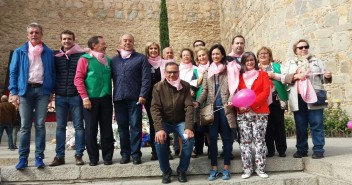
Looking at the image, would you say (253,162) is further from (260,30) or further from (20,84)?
(260,30)

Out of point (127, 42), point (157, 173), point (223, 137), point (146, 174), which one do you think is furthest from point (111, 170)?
point (127, 42)

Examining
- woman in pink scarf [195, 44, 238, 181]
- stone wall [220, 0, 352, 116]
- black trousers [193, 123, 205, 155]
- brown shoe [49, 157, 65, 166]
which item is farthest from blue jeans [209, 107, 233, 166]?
stone wall [220, 0, 352, 116]

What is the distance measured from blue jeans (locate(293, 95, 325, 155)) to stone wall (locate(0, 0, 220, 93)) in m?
11.5

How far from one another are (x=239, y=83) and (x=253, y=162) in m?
1.07

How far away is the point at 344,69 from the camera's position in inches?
285

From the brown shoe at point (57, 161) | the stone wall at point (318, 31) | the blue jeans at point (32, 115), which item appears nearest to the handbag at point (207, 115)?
the brown shoe at point (57, 161)

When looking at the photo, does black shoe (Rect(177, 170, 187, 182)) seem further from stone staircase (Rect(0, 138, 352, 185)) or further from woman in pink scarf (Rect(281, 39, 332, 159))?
woman in pink scarf (Rect(281, 39, 332, 159))

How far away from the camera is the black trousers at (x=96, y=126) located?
171 inches

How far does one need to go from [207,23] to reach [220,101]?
40.7 ft

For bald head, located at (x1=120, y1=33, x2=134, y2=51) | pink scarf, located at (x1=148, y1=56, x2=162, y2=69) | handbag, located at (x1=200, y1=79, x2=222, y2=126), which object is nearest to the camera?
handbag, located at (x1=200, y1=79, x2=222, y2=126)

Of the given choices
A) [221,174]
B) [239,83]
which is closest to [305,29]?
[239,83]

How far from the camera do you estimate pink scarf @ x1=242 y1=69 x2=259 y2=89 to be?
4.17 meters

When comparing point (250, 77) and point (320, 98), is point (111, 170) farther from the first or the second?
point (320, 98)

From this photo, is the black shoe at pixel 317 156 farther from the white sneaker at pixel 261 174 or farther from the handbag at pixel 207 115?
the handbag at pixel 207 115
